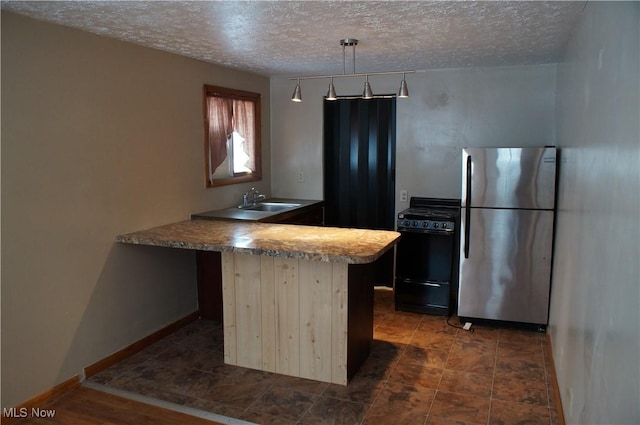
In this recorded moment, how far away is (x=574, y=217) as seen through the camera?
8.91 feet

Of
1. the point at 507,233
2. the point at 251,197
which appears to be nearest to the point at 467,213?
the point at 507,233

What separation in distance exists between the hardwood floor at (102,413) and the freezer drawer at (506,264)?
2.41 metres

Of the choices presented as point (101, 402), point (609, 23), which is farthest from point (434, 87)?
point (101, 402)

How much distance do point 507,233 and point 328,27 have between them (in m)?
2.21

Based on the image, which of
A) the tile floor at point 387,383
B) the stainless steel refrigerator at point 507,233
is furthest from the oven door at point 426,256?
the tile floor at point 387,383

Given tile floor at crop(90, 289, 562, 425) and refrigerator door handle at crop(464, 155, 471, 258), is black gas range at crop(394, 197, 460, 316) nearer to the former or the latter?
refrigerator door handle at crop(464, 155, 471, 258)

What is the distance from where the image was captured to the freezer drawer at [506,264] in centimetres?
396

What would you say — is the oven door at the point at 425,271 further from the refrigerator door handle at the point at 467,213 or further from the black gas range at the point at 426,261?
the refrigerator door handle at the point at 467,213

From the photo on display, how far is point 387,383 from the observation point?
3.19m

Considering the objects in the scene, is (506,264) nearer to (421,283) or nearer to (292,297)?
(421,283)

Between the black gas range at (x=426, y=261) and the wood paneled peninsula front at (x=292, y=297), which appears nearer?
the wood paneled peninsula front at (x=292, y=297)

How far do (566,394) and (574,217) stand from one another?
36.2 inches

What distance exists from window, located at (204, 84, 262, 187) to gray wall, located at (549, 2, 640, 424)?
9.21 feet

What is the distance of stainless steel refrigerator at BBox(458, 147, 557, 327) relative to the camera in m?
3.91
